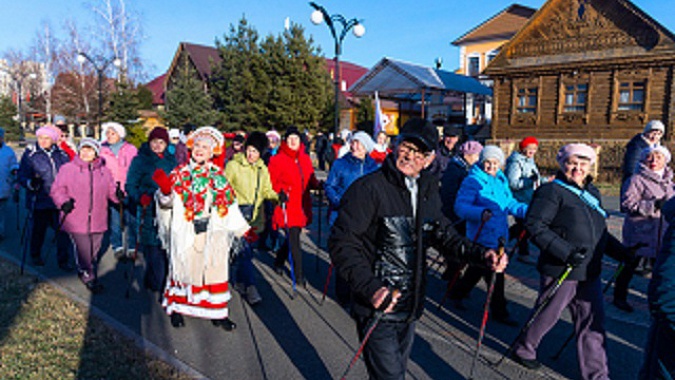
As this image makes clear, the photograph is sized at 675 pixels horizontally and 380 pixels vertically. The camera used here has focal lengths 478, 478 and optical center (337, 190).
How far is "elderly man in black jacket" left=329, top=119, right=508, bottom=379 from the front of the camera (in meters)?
2.59

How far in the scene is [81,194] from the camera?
566 cm

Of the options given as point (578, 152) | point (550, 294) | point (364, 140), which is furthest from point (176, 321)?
point (578, 152)

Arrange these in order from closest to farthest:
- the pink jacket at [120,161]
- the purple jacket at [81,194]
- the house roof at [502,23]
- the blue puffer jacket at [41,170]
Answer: the purple jacket at [81,194] → the blue puffer jacket at [41,170] → the pink jacket at [120,161] → the house roof at [502,23]

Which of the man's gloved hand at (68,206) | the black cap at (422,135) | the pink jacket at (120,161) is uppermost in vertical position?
the black cap at (422,135)

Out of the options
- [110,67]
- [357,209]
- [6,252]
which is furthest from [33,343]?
[110,67]

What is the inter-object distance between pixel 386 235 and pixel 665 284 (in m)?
1.31

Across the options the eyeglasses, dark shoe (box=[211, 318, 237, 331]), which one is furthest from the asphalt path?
the eyeglasses

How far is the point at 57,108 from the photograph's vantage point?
A: 149ft

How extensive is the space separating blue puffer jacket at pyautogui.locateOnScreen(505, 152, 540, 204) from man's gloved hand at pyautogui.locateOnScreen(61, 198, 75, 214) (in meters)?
5.39

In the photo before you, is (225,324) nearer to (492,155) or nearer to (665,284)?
(492,155)

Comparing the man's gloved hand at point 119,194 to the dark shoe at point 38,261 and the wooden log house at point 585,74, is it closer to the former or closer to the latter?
the dark shoe at point 38,261

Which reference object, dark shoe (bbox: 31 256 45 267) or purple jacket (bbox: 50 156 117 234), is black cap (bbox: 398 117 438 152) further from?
dark shoe (bbox: 31 256 45 267)

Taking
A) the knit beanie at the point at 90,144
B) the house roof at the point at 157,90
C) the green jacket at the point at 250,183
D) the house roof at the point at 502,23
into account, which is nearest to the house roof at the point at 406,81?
the house roof at the point at 502,23

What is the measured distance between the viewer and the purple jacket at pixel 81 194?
561 cm
